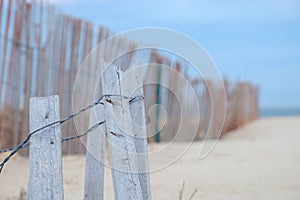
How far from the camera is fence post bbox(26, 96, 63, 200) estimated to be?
208 cm

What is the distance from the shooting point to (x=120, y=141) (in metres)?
2.26

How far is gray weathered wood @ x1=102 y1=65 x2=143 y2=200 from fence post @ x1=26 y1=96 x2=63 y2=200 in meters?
0.27

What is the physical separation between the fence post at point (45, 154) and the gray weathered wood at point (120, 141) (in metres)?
0.27

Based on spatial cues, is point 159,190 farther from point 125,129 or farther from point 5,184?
point 125,129

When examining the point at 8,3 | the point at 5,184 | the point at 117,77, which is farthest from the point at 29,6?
the point at 117,77

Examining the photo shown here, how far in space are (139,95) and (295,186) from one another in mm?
2159

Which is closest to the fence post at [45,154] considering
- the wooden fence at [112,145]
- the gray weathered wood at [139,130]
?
the wooden fence at [112,145]

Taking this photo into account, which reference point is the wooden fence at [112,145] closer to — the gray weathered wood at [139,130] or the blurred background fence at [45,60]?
the gray weathered wood at [139,130]

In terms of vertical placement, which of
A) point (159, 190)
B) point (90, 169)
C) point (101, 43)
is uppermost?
point (101, 43)

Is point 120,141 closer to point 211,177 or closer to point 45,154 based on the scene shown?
point 45,154

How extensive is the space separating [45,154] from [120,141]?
38 cm

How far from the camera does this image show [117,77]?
244 cm

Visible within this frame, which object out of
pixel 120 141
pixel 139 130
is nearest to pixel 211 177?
pixel 139 130

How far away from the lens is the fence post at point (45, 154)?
2.08 metres
